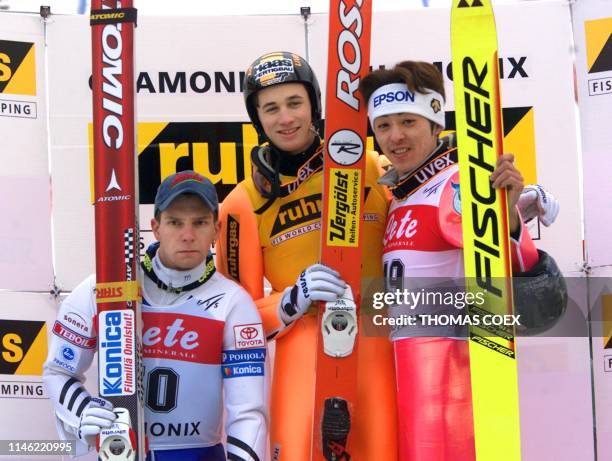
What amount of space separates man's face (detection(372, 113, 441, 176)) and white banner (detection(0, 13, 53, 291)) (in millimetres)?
1717

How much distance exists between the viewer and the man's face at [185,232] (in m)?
3.12

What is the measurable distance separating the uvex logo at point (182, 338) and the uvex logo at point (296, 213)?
0.46m

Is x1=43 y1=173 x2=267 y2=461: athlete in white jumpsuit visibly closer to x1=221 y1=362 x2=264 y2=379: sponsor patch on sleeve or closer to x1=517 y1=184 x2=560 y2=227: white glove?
x1=221 y1=362 x2=264 y2=379: sponsor patch on sleeve

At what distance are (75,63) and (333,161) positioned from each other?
1532 mm

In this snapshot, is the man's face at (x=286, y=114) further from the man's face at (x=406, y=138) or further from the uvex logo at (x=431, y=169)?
the uvex logo at (x=431, y=169)

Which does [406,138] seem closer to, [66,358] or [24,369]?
[66,358]

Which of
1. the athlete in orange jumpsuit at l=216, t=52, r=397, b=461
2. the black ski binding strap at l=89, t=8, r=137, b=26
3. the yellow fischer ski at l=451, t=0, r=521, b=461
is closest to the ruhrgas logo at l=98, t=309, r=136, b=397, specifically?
the athlete in orange jumpsuit at l=216, t=52, r=397, b=461

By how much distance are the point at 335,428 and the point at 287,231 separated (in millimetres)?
732

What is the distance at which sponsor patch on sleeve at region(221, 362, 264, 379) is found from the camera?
10.1ft

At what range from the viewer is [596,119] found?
4070 mm

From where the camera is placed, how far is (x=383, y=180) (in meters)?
3.18

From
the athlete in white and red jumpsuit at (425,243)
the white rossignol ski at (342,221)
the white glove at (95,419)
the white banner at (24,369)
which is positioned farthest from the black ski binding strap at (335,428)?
the white banner at (24,369)

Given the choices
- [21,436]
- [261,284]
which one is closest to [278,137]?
[261,284]

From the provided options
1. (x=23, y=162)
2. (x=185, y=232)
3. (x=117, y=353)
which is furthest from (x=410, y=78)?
(x=23, y=162)
